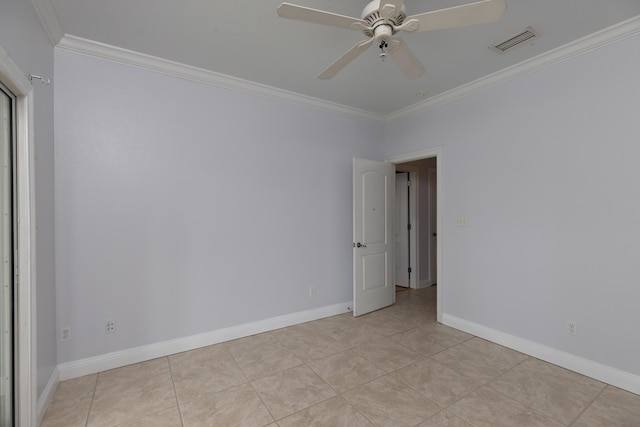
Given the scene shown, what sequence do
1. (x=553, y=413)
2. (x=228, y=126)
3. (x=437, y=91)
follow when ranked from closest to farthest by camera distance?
(x=553, y=413) → (x=228, y=126) → (x=437, y=91)

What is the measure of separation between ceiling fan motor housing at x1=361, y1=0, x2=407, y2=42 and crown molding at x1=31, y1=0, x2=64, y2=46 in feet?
6.93

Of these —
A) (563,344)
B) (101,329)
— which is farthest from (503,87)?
(101,329)

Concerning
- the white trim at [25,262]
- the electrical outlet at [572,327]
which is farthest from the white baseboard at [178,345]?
the electrical outlet at [572,327]

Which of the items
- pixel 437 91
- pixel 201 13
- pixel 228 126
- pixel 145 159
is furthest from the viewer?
pixel 437 91

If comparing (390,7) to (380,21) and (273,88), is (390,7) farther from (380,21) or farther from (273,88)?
(273,88)

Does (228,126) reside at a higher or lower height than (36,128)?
higher

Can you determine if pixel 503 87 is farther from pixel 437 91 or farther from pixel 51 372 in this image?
pixel 51 372

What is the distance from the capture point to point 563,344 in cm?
242

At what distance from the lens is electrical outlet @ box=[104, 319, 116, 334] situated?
2.39 meters

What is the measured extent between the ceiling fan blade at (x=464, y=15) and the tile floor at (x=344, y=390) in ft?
7.62

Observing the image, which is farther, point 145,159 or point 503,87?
point 503,87

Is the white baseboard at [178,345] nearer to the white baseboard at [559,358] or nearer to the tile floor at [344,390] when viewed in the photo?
the tile floor at [344,390]

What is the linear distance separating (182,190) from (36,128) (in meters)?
1.07

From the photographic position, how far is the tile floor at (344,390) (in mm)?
1812
